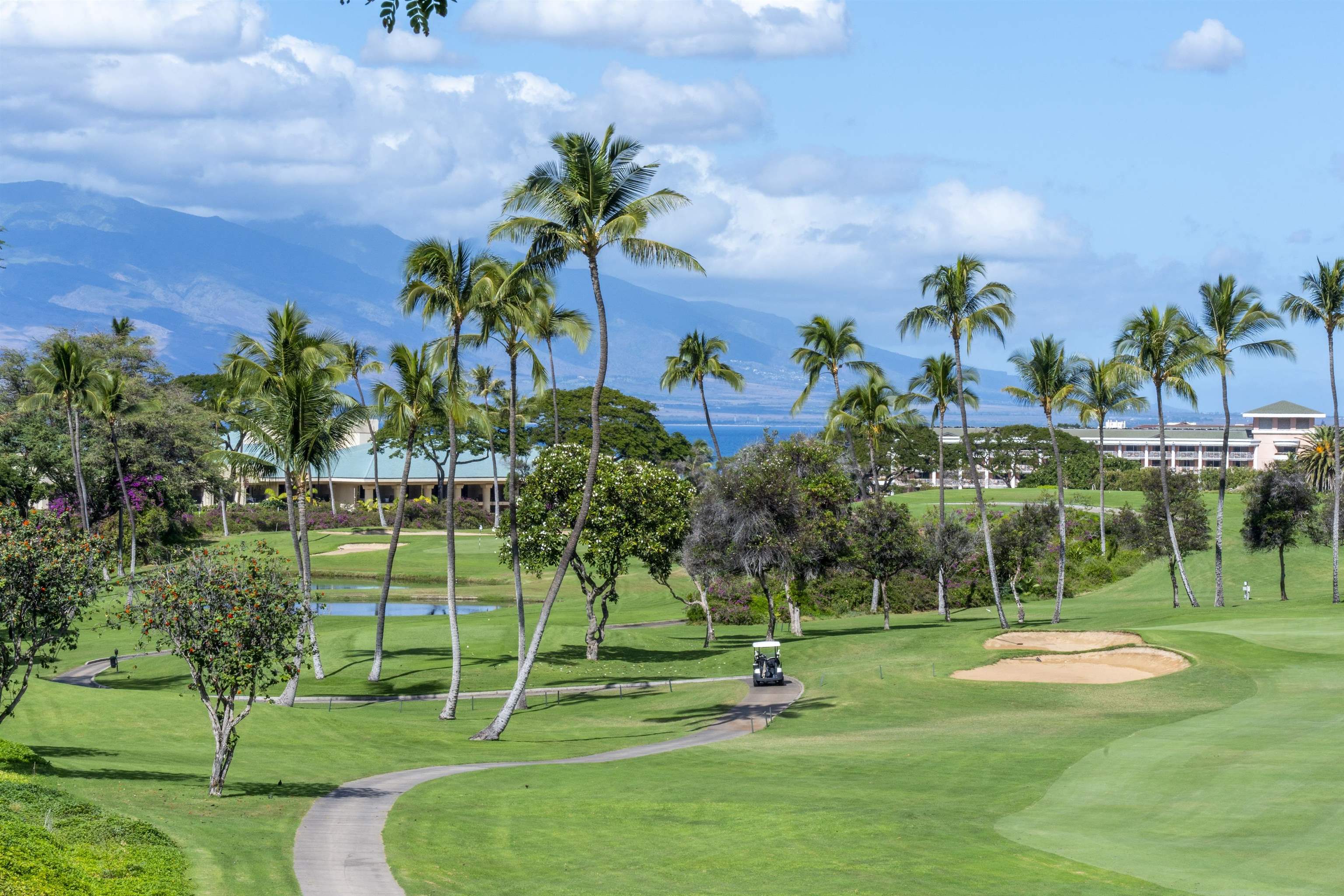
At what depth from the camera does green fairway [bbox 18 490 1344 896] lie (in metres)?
19.2

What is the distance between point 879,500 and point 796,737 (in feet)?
75.4

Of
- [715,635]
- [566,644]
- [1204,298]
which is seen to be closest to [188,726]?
[566,644]

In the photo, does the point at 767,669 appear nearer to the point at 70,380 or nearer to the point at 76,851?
the point at 76,851

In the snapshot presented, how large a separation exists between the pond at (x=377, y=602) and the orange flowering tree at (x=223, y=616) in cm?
4557

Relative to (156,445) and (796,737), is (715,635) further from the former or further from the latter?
(156,445)

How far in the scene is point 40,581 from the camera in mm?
22641

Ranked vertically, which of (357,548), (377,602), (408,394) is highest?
(408,394)

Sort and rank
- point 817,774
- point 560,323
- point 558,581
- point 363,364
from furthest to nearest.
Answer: point 363,364, point 560,323, point 558,581, point 817,774

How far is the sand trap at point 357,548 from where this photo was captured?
317 ft

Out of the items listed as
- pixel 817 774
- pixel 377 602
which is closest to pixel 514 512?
pixel 817 774

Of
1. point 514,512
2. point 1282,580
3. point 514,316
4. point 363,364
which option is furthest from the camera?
point 363,364

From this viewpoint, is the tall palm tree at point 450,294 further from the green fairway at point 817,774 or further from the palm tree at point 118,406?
the palm tree at point 118,406

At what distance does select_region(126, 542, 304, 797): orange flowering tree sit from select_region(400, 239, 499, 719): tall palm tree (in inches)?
591

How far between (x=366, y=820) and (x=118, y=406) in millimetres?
54464
